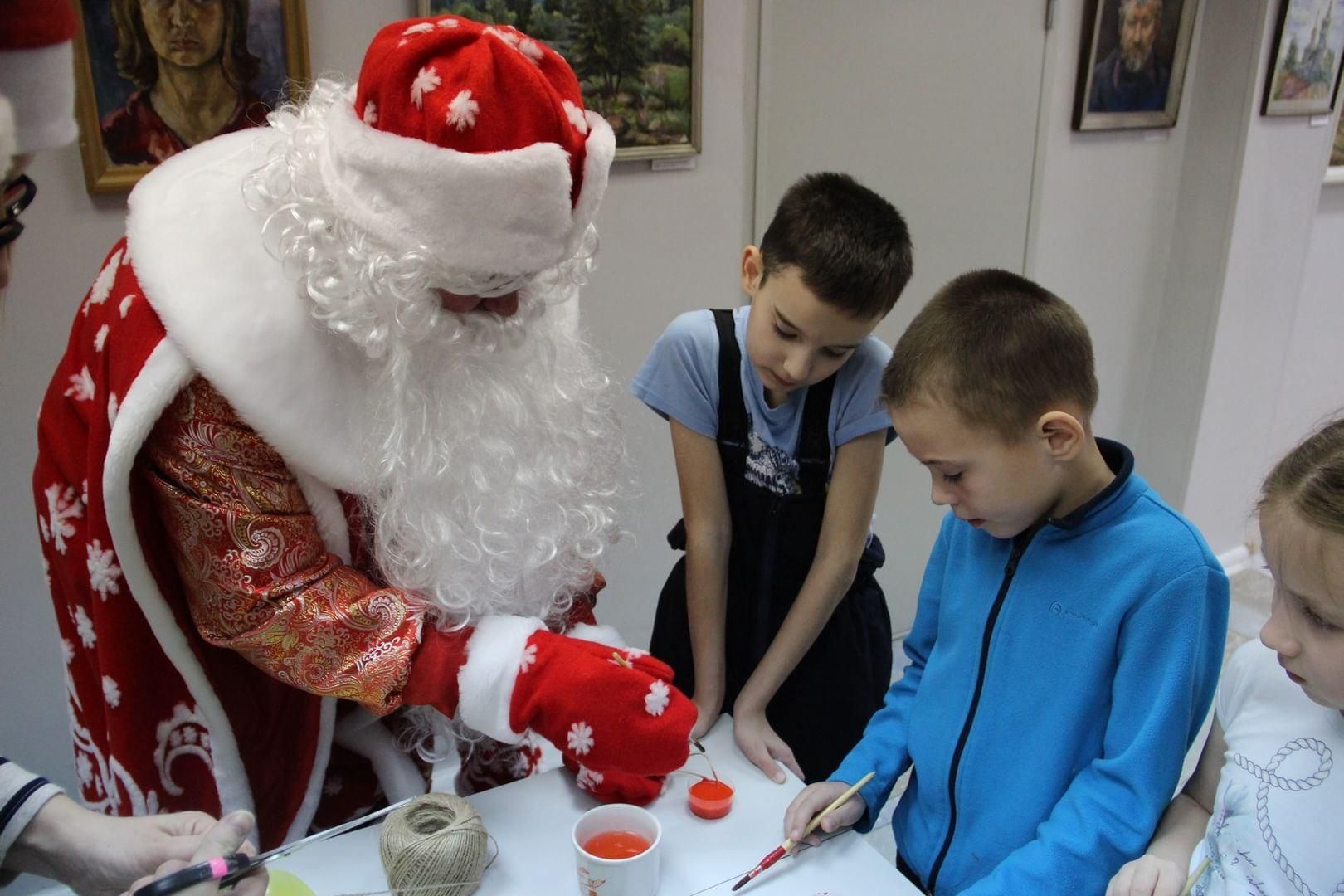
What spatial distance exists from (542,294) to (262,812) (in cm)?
67

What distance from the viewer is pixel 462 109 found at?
0.90 metres

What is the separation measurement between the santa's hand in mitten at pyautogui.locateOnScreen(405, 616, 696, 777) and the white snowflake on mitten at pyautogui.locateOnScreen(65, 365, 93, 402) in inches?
16.6

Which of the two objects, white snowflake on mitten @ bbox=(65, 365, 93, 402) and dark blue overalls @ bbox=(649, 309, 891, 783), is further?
dark blue overalls @ bbox=(649, 309, 891, 783)

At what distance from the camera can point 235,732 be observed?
105 cm

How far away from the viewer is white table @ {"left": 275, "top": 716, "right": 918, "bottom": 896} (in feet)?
3.22

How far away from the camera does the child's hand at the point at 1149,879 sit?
93cm

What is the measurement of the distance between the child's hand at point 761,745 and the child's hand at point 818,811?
8 centimetres

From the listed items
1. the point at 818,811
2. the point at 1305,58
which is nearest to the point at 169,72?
the point at 818,811

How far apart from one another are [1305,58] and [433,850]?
11.8 ft

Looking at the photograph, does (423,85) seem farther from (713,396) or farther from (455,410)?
(713,396)

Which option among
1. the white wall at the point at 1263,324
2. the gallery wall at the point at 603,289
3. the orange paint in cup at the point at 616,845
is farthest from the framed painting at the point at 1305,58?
the orange paint in cup at the point at 616,845

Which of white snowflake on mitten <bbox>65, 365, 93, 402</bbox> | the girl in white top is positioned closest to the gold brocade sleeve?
white snowflake on mitten <bbox>65, 365, 93, 402</bbox>

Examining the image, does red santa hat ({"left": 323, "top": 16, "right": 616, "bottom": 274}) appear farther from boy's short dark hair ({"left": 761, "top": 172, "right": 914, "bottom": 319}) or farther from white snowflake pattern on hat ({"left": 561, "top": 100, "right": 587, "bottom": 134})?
boy's short dark hair ({"left": 761, "top": 172, "right": 914, "bottom": 319})

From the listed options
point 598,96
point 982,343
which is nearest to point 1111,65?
point 598,96
